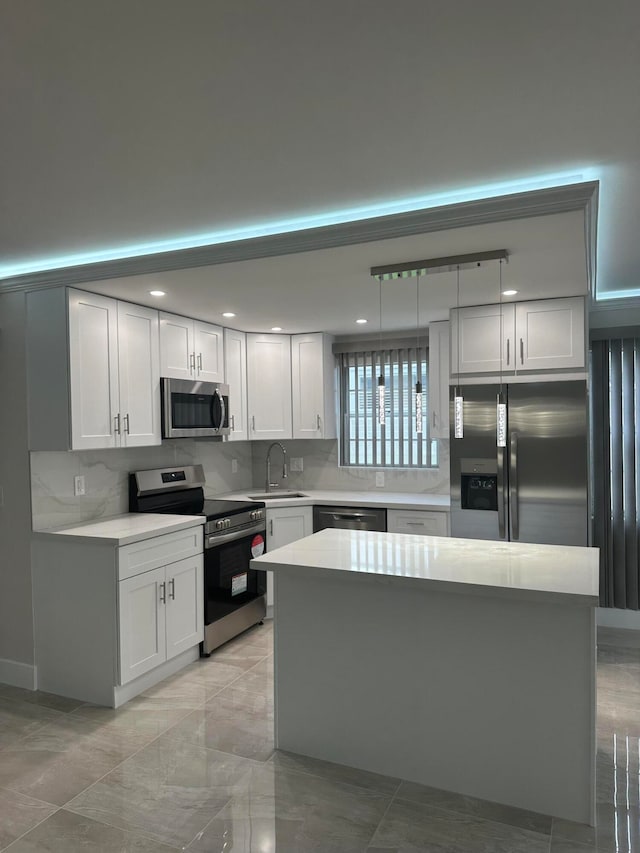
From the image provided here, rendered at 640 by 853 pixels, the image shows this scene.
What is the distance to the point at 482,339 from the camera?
405 centimetres

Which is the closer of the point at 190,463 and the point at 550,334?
the point at 550,334

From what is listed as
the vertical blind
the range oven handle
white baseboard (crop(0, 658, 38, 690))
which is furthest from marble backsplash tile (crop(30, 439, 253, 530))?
the vertical blind

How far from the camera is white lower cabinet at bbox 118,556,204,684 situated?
130 inches

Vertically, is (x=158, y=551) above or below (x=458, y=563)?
below

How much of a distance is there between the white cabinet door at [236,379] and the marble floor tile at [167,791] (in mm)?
2495

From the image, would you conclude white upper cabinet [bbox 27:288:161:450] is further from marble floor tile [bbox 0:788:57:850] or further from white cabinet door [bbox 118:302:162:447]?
marble floor tile [bbox 0:788:57:850]

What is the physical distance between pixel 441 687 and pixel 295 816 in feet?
2.51

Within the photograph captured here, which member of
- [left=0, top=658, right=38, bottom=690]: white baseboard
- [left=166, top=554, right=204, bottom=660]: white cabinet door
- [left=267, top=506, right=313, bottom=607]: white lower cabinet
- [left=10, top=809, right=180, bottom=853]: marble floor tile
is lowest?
[left=10, top=809, right=180, bottom=853]: marble floor tile

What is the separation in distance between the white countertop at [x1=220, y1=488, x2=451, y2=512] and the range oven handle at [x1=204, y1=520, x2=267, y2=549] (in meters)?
0.20

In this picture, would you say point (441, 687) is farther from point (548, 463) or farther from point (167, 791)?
point (548, 463)

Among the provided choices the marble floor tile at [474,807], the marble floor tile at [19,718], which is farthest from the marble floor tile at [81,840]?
the marble floor tile at [474,807]

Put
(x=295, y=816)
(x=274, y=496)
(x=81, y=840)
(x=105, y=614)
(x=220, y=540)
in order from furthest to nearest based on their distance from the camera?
(x=274, y=496)
(x=220, y=540)
(x=105, y=614)
(x=295, y=816)
(x=81, y=840)

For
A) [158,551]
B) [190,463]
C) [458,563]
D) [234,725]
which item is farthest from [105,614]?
[458,563]

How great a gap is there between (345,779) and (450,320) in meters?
2.86
